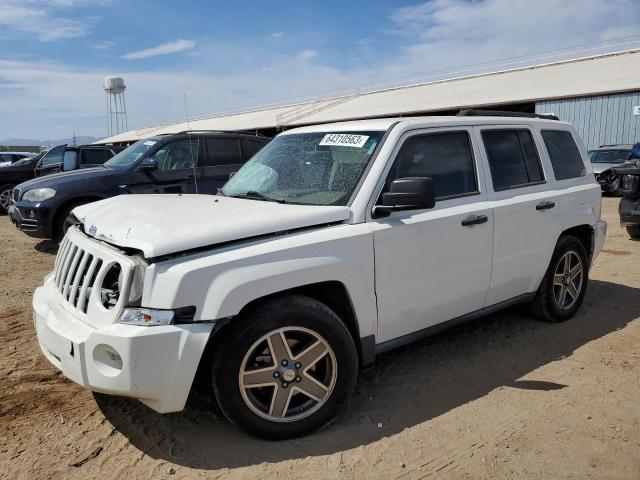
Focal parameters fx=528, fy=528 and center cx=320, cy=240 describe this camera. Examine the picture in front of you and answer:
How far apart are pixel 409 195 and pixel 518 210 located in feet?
A: 4.75

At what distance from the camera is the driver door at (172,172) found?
811 cm

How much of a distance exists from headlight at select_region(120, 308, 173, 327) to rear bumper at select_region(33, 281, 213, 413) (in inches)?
1.1

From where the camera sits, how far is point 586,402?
345cm

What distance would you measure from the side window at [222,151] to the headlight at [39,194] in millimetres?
2370

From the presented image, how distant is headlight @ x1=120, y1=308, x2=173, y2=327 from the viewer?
8.63 ft

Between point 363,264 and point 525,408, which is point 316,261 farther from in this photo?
point 525,408

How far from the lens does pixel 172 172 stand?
8328 mm

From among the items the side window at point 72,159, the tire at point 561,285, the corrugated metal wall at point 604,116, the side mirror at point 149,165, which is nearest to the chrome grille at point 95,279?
the tire at point 561,285

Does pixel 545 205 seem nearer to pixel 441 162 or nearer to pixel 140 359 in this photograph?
pixel 441 162

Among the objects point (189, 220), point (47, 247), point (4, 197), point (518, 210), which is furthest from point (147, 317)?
point (4, 197)

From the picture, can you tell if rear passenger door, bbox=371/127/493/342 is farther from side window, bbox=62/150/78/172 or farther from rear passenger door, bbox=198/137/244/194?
side window, bbox=62/150/78/172

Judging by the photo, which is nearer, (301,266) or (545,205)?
(301,266)

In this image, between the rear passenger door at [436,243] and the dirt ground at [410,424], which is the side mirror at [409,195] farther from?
the dirt ground at [410,424]

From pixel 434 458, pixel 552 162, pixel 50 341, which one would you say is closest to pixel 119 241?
pixel 50 341
